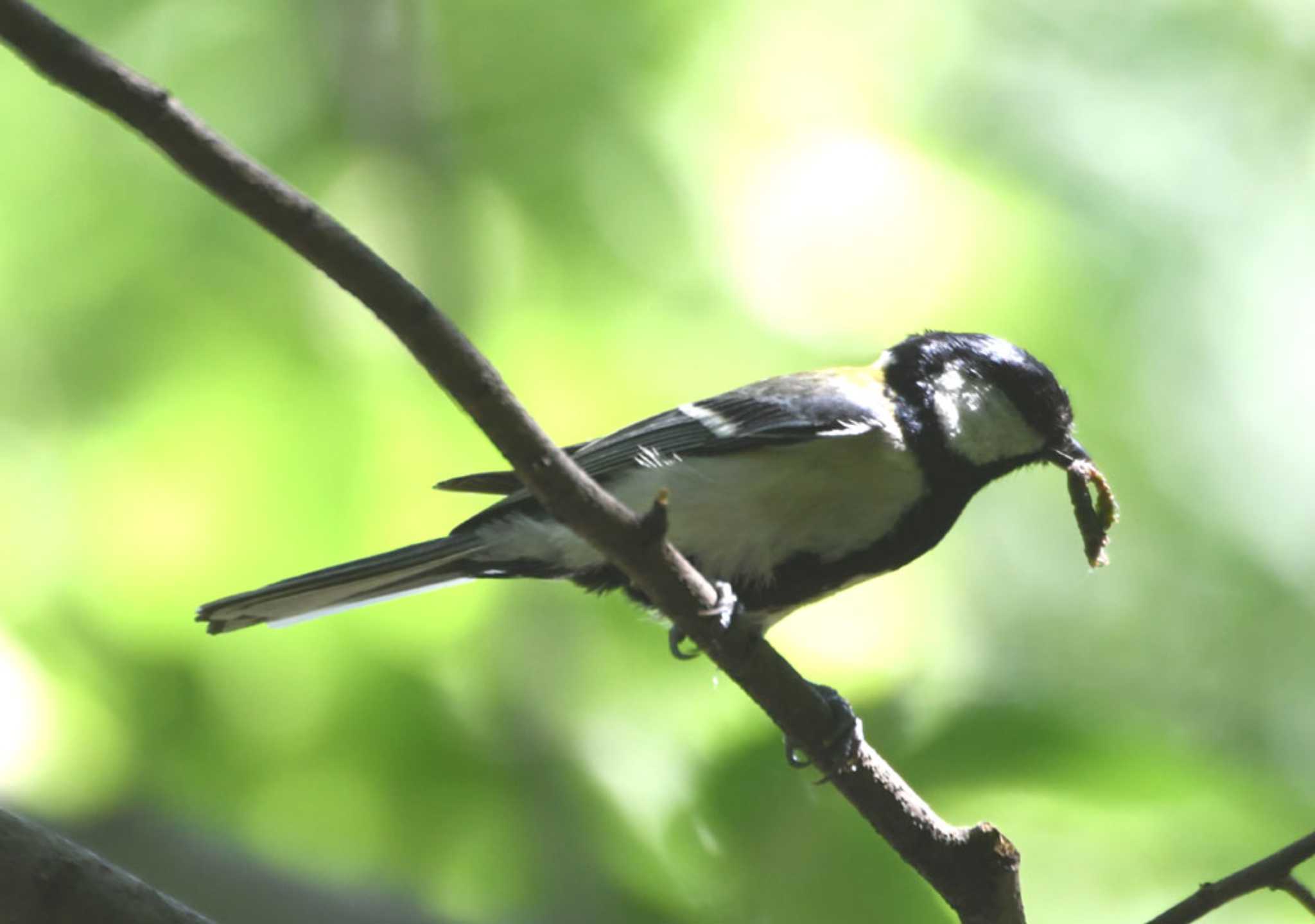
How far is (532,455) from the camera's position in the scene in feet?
3.77

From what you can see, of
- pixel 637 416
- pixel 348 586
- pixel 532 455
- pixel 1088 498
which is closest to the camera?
pixel 532 455

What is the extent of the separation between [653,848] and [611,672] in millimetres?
351

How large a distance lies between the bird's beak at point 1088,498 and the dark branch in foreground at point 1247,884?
0.79 m

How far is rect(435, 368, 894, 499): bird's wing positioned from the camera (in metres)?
2.00

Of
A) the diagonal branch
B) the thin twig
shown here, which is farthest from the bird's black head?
the thin twig

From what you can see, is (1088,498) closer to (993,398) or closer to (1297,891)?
(993,398)

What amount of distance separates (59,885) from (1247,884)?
1.16 metres

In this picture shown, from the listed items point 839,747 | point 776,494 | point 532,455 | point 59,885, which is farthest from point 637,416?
point 59,885

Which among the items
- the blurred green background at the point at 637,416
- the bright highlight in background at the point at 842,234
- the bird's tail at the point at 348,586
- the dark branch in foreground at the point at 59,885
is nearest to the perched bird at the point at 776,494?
the bird's tail at the point at 348,586

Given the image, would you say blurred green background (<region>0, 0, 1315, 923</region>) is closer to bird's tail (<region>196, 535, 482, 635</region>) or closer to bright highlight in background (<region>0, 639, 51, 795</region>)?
bright highlight in background (<region>0, 639, 51, 795</region>)

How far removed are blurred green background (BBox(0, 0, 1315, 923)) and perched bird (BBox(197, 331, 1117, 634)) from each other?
0.47 meters

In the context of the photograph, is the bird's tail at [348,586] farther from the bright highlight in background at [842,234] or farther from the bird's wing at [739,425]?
the bright highlight in background at [842,234]

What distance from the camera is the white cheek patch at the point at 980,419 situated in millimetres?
2127

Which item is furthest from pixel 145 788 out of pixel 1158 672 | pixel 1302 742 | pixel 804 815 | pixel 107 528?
pixel 1302 742
